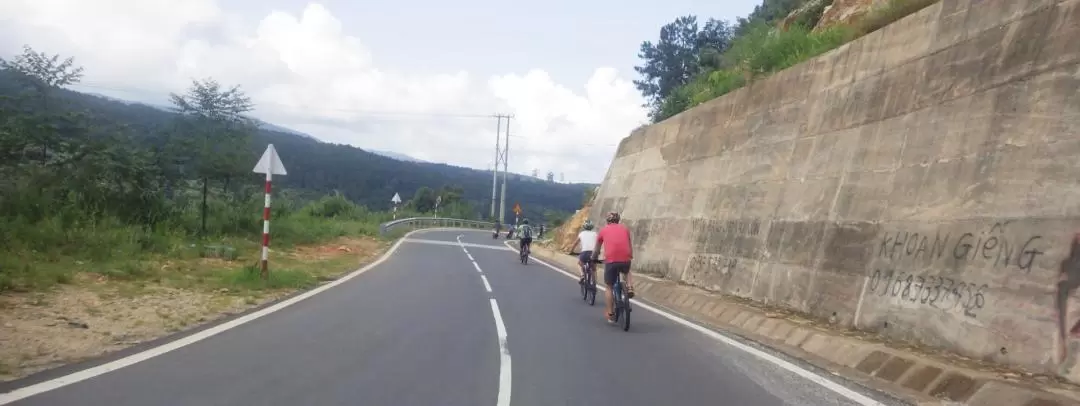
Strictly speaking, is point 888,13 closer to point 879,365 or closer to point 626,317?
point 626,317

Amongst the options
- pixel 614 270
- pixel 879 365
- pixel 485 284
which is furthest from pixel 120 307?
pixel 879 365

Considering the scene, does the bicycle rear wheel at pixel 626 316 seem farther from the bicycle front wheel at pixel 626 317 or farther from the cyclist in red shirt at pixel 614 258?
the cyclist in red shirt at pixel 614 258

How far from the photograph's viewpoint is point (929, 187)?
31.7 feet

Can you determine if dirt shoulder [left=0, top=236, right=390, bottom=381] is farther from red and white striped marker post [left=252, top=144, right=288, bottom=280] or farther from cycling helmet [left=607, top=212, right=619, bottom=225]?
cycling helmet [left=607, top=212, right=619, bottom=225]

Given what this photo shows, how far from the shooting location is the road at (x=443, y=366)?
646 centimetres

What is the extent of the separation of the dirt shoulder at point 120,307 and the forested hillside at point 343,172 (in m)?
9.50

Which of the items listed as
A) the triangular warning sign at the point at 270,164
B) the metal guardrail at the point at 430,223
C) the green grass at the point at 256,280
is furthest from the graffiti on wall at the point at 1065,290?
the metal guardrail at the point at 430,223

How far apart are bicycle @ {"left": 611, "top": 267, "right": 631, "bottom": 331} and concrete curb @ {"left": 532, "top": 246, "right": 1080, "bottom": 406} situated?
1547 millimetres

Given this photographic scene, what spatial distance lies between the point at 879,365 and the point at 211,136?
2588 centimetres

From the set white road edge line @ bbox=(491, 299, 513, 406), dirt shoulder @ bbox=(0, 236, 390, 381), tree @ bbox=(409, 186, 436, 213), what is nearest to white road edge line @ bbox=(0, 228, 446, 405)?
dirt shoulder @ bbox=(0, 236, 390, 381)

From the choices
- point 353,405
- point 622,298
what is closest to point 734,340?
point 622,298

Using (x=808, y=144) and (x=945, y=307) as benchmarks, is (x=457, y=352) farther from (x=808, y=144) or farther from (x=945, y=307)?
(x=808, y=144)

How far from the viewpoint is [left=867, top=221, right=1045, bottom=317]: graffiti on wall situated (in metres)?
7.79

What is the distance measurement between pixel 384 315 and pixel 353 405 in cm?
587
